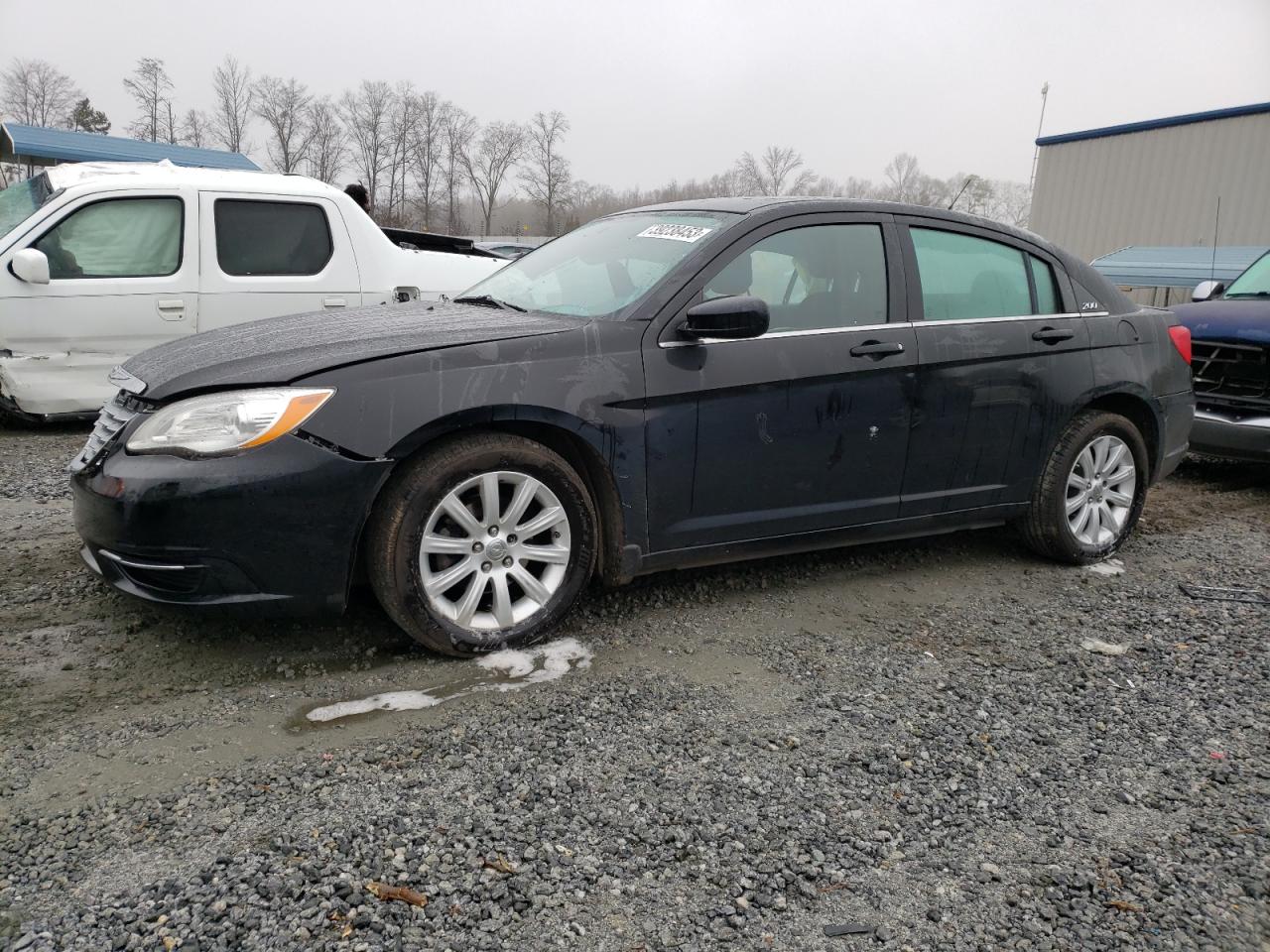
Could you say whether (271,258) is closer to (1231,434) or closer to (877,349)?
(877,349)

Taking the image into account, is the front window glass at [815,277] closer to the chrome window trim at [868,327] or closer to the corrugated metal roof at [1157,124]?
the chrome window trim at [868,327]

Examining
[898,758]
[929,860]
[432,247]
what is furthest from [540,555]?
[432,247]

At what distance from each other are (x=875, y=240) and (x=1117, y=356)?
4.68ft

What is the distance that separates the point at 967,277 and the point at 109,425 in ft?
11.2

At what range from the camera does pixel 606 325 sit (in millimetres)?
3418

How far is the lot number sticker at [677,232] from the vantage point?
3.73m

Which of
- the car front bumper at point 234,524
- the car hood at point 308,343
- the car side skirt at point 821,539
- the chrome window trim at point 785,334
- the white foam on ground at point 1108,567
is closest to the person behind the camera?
the car front bumper at point 234,524

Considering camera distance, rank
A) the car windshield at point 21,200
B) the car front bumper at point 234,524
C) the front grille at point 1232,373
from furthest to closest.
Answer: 1. the car windshield at point 21,200
2. the front grille at point 1232,373
3. the car front bumper at point 234,524

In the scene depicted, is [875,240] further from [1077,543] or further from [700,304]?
[1077,543]

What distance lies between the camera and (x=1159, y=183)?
21.4 meters

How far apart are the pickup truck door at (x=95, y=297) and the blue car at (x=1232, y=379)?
6.94m

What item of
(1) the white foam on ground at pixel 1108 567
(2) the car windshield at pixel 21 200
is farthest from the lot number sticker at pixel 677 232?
(2) the car windshield at pixel 21 200

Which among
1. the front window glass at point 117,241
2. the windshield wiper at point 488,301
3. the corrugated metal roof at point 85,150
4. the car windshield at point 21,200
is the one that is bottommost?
the windshield wiper at point 488,301

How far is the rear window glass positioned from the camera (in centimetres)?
684
